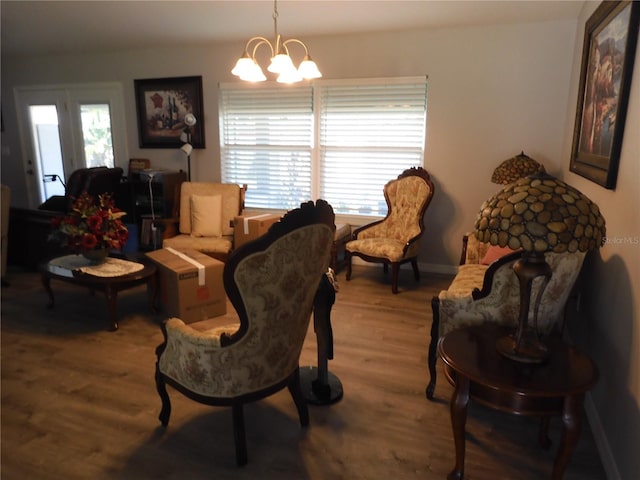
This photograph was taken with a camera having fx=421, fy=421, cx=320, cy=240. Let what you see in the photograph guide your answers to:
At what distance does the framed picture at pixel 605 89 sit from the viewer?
6.55ft

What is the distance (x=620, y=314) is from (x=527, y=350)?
54 centimetres

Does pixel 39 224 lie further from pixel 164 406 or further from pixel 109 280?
pixel 164 406

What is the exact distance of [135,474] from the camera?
180 centimetres

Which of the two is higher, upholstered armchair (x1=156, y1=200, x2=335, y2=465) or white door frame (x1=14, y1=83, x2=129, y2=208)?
white door frame (x1=14, y1=83, x2=129, y2=208)

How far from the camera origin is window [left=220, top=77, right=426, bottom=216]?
4.41 meters

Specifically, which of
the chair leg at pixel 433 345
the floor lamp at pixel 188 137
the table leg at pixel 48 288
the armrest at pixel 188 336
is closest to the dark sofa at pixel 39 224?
the table leg at pixel 48 288

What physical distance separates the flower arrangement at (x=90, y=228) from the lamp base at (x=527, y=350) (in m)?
2.81

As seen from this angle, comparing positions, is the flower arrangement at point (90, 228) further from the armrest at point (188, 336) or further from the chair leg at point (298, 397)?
the chair leg at point (298, 397)

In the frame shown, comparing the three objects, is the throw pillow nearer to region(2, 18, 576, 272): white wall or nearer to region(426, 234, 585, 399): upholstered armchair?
region(2, 18, 576, 272): white wall

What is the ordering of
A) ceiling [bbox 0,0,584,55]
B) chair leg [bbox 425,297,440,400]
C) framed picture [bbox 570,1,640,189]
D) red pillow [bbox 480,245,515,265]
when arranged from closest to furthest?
framed picture [bbox 570,1,640,189]
chair leg [bbox 425,297,440,400]
red pillow [bbox 480,245,515,265]
ceiling [bbox 0,0,584,55]

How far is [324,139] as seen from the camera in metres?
4.70

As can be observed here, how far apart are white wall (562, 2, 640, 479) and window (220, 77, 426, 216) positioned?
94.5 inches


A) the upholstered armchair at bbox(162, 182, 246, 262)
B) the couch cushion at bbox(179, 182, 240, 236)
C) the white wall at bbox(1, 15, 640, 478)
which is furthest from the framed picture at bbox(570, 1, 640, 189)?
the couch cushion at bbox(179, 182, 240, 236)

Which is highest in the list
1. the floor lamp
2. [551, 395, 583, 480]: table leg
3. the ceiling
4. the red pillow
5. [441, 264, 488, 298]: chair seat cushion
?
the ceiling
